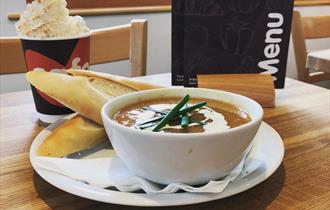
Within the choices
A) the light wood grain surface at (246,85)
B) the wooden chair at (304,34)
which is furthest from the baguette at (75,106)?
the wooden chair at (304,34)

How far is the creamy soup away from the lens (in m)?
0.46

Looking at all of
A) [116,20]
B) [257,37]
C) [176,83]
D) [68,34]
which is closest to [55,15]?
[68,34]

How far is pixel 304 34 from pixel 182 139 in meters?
1.53

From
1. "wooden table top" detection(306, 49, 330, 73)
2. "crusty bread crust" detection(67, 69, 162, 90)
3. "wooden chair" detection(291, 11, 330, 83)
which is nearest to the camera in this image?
"crusty bread crust" detection(67, 69, 162, 90)

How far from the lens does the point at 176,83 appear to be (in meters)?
0.85

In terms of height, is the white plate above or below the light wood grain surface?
above

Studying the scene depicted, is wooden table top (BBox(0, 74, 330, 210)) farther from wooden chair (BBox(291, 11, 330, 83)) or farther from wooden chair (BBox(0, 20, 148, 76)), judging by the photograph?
wooden chair (BBox(291, 11, 330, 83))

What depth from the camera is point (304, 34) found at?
1.77 m

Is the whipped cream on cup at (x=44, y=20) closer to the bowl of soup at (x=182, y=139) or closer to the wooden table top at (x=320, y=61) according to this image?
the bowl of soup at (x=182, y=139)

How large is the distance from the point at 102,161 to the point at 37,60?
0.26 m

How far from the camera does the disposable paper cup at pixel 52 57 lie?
68 cm

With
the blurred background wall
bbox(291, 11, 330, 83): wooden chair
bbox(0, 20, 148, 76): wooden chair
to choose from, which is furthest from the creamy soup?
the blurred background wall

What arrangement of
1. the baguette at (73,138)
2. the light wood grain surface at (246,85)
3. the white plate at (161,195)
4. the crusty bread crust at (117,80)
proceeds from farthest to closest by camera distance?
the light wood grain surface at (246,85), the crusty bread crust at (117,80), the baguette at (73,138), the white plate at (161,195)

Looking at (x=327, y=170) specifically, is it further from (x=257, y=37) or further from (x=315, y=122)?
(x=257, y=37)
